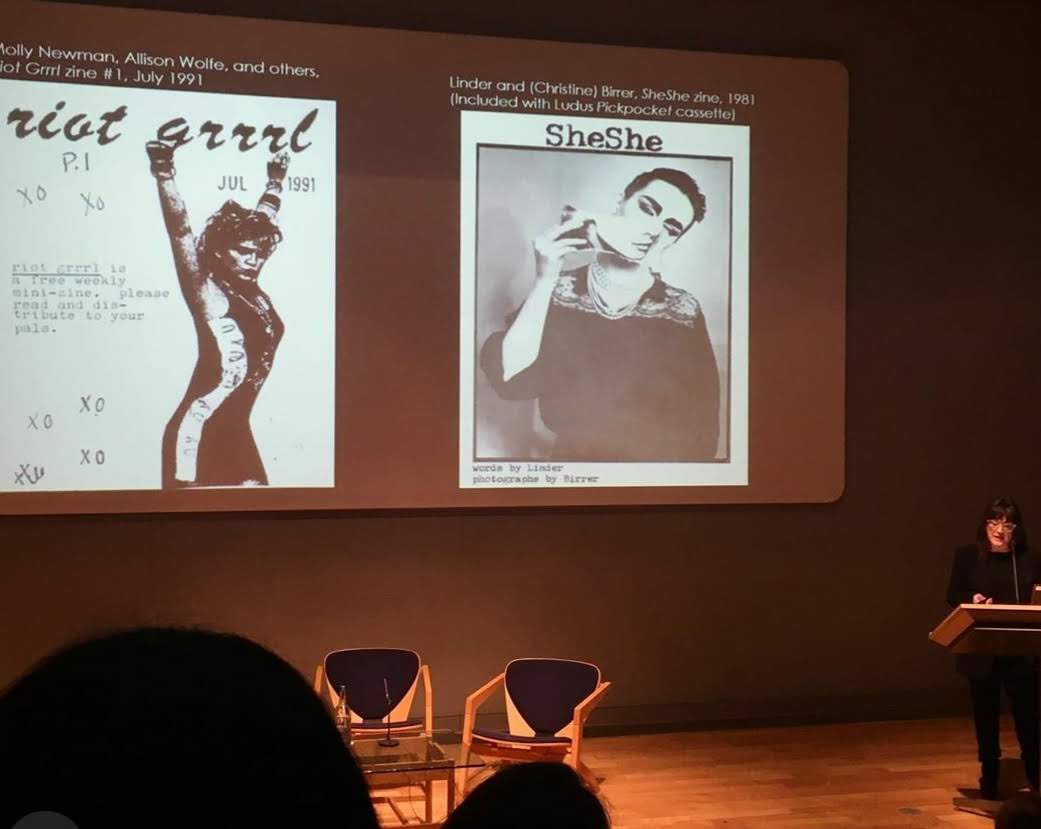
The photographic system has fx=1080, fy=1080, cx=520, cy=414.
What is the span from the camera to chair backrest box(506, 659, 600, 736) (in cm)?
515

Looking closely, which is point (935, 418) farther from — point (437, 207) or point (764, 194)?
point (437, 207)

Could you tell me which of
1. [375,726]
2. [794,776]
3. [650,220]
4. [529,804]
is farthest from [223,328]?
[529,804]

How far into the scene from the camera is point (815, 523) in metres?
6.54

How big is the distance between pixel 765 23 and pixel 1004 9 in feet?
5.31

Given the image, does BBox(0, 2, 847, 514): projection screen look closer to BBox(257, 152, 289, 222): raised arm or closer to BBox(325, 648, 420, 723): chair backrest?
BBox(257, 152, 289, 222): raised arm

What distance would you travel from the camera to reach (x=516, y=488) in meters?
6.06

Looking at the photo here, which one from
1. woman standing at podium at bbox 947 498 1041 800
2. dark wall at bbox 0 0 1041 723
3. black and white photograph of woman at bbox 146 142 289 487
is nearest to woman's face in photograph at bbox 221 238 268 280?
black and white photograph of woman at bbox 146 142 289 487

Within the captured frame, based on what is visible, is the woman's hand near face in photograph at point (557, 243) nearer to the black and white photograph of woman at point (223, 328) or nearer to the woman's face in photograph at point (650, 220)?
the woman's face in photograph at point (650, 220)

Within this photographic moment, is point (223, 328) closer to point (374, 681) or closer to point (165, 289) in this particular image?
point (165, 289)

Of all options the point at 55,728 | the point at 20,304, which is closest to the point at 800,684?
the point at 20,304

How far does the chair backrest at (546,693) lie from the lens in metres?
5.15

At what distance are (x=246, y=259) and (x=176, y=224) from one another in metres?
0.39

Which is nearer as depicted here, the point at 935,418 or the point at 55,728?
the point at 55,728

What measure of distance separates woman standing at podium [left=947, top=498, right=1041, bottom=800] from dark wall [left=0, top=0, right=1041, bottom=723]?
1441 mm
